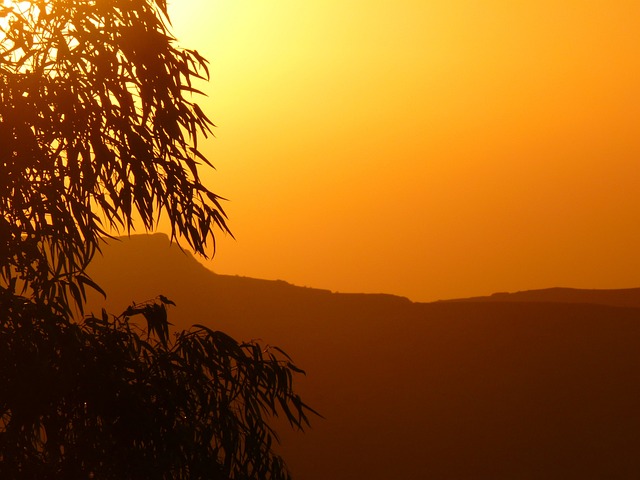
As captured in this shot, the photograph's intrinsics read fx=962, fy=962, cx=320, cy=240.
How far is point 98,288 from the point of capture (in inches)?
188

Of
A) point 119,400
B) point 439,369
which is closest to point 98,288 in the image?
point 119,400

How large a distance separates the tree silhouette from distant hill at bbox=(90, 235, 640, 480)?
44.4m

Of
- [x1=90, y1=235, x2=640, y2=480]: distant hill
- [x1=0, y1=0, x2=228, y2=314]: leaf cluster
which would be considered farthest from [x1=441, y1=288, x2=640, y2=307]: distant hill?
[x1=0, y1=0, x2=228, y2=314]: leaf cluster

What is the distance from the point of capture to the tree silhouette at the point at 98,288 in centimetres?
450

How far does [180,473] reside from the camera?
4727 mm

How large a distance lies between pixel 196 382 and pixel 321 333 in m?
55.0

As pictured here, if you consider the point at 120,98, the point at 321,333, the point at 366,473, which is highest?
the point at 321,333

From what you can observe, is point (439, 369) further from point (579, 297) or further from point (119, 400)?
point (119, 400)

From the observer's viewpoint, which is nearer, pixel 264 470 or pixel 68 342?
pixel 68 342

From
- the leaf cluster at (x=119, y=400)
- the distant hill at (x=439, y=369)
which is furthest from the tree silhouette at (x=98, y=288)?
the distant hill at (x=439, y=369)

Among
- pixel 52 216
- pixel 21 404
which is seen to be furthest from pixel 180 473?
pixel 52 216

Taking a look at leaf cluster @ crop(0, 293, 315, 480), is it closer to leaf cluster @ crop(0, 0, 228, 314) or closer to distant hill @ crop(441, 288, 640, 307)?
leaf cluster @ crop(0, 0, 228, 314)

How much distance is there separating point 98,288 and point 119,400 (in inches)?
22.4

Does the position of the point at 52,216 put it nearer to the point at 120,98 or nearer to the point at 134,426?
the point at 120,98
